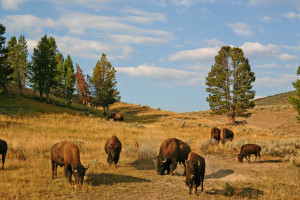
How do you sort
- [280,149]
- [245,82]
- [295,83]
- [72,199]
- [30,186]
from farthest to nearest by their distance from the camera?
1. [245,82]
2. [295,83]
3. [280,149]
4. [30,186]
5. [72,199]

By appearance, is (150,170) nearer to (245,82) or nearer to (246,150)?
(246,150)

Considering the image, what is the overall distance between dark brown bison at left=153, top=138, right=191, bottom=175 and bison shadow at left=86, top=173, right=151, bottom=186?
1189 mm

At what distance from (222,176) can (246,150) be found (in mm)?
4646

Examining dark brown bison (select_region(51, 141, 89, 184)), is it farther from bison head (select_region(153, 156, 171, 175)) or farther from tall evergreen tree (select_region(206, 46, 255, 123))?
tall evergreen tree (select_region(206, 46, 255, 123))

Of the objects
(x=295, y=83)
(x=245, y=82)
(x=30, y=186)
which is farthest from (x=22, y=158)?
(x=245, y=82)

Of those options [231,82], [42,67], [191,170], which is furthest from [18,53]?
[191,170]

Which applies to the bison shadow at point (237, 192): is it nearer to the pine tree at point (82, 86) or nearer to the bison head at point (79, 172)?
the bison head at point (79, 172)

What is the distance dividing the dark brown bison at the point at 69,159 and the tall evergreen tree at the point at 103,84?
150 ft

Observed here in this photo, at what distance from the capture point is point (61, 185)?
10188 mm

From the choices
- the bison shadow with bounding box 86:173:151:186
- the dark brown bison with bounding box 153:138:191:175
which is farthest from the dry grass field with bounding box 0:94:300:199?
the dark brown bison with bounding box 153:138:191:175

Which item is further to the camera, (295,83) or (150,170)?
(295,83)

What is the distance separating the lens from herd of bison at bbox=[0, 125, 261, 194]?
377 inches

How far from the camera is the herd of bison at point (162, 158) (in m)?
9.57

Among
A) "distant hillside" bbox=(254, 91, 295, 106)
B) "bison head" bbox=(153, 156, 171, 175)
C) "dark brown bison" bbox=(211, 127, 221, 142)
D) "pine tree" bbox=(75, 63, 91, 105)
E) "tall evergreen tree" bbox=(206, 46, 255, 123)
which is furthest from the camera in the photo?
"distant hillside" bbox=(254, 91, 295, 106)
